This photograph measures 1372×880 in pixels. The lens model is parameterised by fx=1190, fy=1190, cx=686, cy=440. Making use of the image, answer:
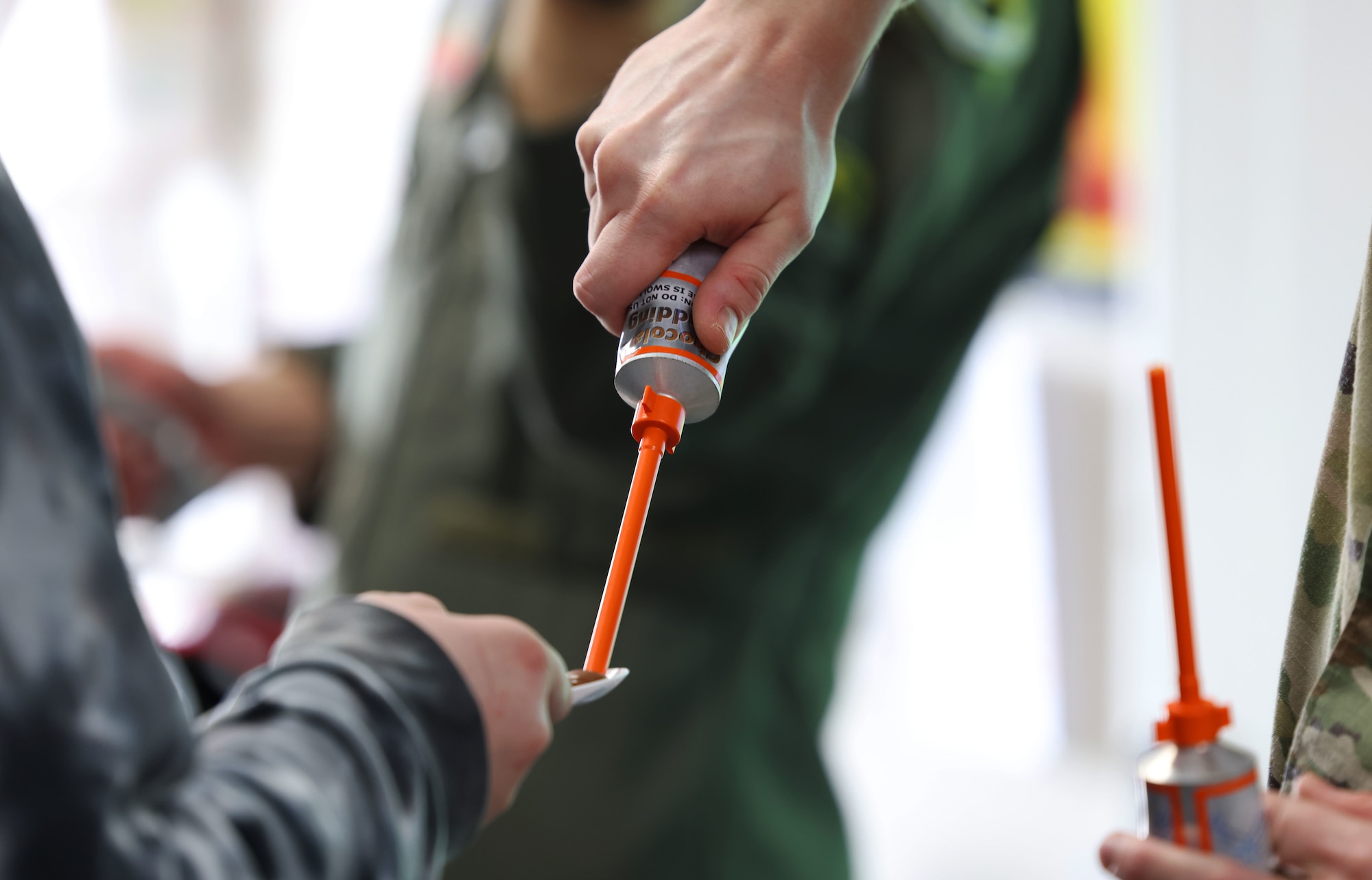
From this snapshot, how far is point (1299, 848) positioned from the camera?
0.79 ft

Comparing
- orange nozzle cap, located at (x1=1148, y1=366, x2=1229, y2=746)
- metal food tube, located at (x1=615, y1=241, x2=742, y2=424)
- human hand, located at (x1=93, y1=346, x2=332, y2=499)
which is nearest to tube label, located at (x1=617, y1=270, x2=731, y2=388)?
metal food tube, located at (x1=615, y1=241, x2=742, y2=424)

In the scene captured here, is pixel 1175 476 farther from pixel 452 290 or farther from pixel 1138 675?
pixel 1138 675

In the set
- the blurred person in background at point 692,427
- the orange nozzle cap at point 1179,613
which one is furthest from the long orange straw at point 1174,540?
the blurred person in background at point 692,427

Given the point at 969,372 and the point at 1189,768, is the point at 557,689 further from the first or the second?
the point at 969,372

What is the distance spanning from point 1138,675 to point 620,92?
86 cm

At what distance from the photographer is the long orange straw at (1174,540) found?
0.23 metres

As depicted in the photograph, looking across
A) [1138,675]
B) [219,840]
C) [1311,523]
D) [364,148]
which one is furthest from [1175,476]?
[364,148]

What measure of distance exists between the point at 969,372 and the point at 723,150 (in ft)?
2.13

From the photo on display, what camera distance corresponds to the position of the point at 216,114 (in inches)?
50.0

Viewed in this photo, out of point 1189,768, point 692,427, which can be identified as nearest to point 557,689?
point 1189,768

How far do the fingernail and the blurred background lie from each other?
625 millimetres

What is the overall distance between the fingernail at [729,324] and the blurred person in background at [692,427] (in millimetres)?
181

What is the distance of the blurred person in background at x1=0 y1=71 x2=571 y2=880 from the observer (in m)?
0.20

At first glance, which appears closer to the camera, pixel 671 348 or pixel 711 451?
pixel 671 348
